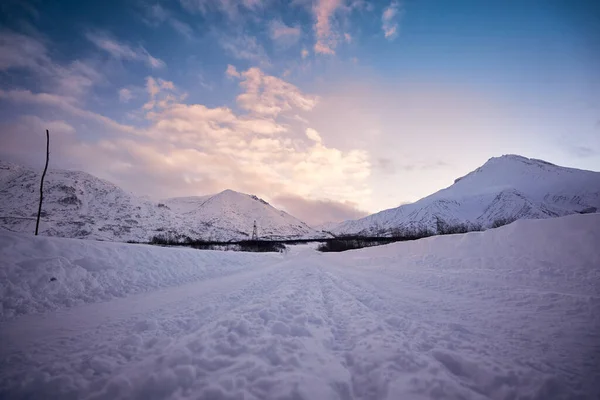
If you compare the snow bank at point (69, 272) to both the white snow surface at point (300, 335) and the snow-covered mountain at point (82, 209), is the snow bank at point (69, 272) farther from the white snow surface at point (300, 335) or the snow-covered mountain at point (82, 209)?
the snow-covered mountain at point (82, 209)

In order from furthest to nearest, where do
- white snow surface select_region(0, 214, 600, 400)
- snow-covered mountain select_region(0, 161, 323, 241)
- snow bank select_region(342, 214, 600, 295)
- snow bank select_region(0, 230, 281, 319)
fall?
snow-covered mountain select_region(0, 161, 323, 241) → snow bank select_region(342, 214, 600, 295) → snow bank select_region(0, 230, 281, 319) → white snow surface select_region(0, 214, 600, 400)

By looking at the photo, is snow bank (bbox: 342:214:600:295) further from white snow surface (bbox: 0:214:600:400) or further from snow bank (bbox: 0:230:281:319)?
snow bank (bbox: 0:230:281:319)

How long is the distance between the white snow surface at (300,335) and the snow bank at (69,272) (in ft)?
0.19

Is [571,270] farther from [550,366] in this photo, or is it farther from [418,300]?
[550,366]

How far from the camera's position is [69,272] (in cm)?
932

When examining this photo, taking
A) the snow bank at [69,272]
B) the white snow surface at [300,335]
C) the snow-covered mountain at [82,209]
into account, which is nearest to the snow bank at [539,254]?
the white snow surface at [300,335]

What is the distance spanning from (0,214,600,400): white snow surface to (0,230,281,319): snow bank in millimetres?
58

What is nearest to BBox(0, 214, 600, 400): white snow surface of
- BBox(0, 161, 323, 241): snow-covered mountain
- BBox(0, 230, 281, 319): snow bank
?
BBox(0, 230, 281, 319): snow bank

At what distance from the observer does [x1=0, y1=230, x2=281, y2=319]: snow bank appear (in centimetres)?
762

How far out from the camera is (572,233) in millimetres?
11414

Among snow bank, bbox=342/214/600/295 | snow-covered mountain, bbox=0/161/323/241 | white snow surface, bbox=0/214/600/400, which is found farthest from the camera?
snow-covered mountain, bbox=0/161/323/241

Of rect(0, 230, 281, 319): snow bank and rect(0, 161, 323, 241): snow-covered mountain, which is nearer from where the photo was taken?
rect(0, 230, 281, 319): snow bank

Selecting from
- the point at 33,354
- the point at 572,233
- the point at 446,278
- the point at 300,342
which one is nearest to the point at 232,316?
the point at 300,342

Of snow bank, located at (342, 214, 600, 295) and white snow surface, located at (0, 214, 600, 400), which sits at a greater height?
snow bank, located at (342, 214, 600, 295)
